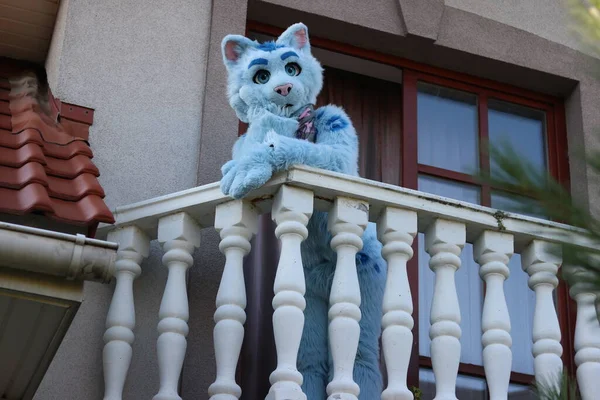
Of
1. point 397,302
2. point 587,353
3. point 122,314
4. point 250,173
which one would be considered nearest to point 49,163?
point 122,314

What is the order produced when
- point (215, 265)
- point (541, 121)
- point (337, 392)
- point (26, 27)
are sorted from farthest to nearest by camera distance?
point (541, 121)
point (26, 27)
point (215, 265)
point (337, 392)

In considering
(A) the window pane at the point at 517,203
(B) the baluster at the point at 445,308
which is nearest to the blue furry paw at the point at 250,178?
(B) the baluster at the point at 445,308

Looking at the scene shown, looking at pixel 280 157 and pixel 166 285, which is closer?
pixel 280 157

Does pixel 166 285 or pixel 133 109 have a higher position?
pixel 133 109

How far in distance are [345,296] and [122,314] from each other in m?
0.89

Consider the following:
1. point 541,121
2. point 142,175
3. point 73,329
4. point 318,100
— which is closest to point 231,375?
point 73,329

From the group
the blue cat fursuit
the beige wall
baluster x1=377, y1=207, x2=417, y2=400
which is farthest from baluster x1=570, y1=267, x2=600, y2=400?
the beige wall

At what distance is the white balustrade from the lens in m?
4.21

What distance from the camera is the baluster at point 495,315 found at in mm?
4566

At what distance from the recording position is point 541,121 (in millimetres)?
6449

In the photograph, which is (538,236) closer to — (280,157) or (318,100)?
(280,157)

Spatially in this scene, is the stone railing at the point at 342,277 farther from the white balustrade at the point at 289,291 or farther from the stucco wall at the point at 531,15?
the stucco wall at the point at 531,15

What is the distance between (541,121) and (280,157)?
245 cm

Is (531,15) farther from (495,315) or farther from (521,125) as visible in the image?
(495,315)
